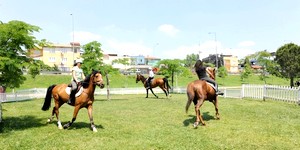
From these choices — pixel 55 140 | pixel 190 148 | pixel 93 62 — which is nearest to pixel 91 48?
pixel 93 62

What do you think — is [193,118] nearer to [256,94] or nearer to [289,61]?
[256,94]

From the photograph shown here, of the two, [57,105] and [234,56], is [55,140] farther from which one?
[234,56]

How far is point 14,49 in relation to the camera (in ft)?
34.7

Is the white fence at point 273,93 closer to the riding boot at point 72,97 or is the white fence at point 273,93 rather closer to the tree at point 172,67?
the tree at point 172,67

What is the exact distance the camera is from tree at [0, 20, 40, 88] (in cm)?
996

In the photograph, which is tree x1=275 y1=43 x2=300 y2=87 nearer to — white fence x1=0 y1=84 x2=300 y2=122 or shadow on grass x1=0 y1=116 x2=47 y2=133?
white fence x1=0 y1=84 x2=300 y2=122

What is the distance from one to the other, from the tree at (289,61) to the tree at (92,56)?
46701 mm

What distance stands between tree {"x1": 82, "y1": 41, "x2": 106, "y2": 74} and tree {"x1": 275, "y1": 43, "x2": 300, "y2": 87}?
46701 millimetres

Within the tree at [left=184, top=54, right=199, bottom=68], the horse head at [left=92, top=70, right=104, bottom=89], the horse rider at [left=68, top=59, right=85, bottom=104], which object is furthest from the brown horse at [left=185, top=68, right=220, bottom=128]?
the tree at [left=184, top=54, right=199, bottom=68]

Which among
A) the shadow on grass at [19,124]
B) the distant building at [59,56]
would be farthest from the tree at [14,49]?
the distant building at [59,56]

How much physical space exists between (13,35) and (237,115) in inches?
436

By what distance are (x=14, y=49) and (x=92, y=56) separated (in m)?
15.8

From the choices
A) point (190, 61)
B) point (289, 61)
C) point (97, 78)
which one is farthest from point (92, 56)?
point (190, 61)

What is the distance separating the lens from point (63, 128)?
10.8m
